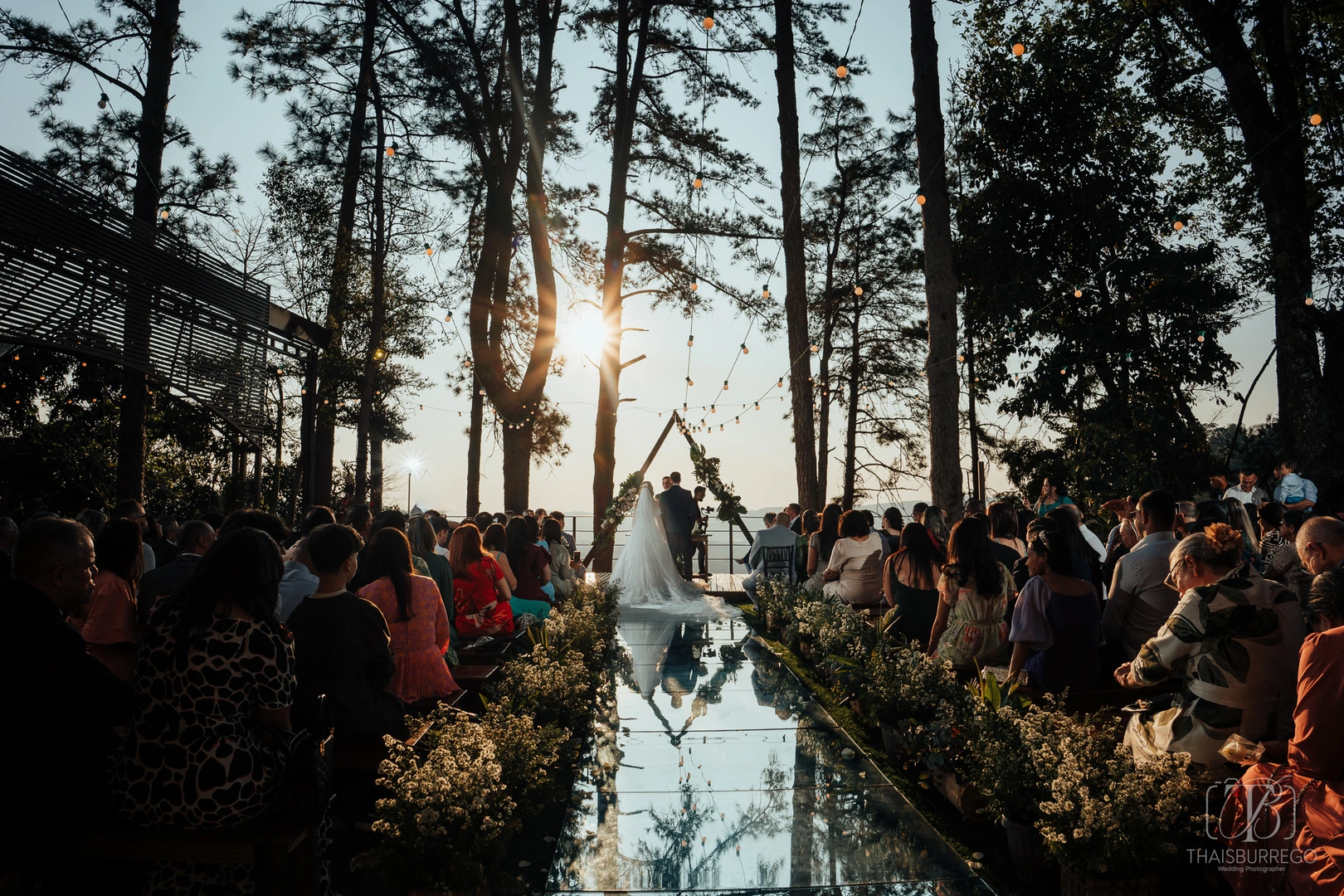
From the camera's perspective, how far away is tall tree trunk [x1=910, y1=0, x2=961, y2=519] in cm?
949

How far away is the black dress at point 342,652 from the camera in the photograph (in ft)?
12.4

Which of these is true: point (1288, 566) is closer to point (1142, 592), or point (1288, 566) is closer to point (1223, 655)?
point (1142, 592)

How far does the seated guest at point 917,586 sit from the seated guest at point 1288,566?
2.14m

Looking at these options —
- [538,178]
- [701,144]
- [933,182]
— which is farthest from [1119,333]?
[538,178]

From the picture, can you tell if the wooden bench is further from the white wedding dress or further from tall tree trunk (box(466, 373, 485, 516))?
tall tree trunk (box(466, 373, 485, 516))

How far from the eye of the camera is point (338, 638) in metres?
3.76

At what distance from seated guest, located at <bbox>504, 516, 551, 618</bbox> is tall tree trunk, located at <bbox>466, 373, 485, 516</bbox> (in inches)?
418

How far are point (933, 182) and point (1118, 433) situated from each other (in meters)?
9.57

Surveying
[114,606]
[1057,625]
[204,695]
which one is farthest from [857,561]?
[204,695]

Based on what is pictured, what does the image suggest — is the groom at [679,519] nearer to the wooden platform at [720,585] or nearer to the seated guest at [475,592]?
the wooden platform at [720,585]

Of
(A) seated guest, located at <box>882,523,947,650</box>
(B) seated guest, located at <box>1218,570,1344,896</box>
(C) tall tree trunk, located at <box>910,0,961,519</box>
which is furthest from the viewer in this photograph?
(C) tall tree trunk, located at <box>910,0,961,519</box>

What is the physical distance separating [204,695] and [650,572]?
11599mm

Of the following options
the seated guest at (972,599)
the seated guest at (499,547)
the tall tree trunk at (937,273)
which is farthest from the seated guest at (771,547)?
the seated guest at (972,599)

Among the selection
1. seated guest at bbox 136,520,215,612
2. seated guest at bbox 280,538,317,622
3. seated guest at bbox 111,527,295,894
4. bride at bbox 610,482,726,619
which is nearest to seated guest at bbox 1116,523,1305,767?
seated guest at bbox 111,527,295,894
